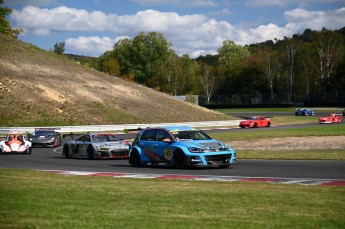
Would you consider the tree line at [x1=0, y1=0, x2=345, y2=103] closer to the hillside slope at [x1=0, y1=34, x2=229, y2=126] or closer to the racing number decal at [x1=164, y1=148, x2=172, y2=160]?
the hillside slope at [x1=0, y1=34, x2=229, y2=126]

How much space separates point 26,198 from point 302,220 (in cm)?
504

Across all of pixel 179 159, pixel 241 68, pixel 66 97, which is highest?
pixel 241 68

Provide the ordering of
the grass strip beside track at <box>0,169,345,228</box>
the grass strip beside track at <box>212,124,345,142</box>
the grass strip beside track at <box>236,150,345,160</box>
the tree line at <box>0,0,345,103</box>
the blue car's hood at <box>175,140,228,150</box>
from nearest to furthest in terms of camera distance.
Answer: the grass strip beside track at <box>0,169,345,228</box>
the blue car's hood at <box>175,140,228,150</box>
the grass strip beside track at <box>236,150,345,160</box>
the grass strip beside track at <box>212,124,345,142</box>
the tree line at <box>0,0,345,103</box>

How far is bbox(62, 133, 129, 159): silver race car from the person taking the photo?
28234 millimetres

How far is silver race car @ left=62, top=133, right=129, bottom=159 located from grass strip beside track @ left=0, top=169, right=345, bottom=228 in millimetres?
13500

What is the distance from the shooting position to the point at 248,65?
13675cm

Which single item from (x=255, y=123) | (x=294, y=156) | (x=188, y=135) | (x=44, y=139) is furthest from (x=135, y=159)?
(x=255, y=123)

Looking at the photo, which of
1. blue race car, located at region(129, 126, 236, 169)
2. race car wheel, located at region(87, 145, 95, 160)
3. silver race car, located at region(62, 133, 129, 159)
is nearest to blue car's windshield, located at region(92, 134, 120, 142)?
silver race car, located at region(62, 133, 129, 159)

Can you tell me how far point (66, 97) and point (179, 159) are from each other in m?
60.6

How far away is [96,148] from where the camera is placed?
28297 millimetres

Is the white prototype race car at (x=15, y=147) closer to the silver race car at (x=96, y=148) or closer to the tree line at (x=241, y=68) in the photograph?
the silver race car at (x=96, y=148)

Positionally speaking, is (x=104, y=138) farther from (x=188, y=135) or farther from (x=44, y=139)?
(x=44, y=139)

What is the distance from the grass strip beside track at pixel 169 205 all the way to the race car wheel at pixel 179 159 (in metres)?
6.53

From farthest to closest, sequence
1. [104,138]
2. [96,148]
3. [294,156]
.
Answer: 1. [104,138]
2. [96,148]
3. [294,156]
